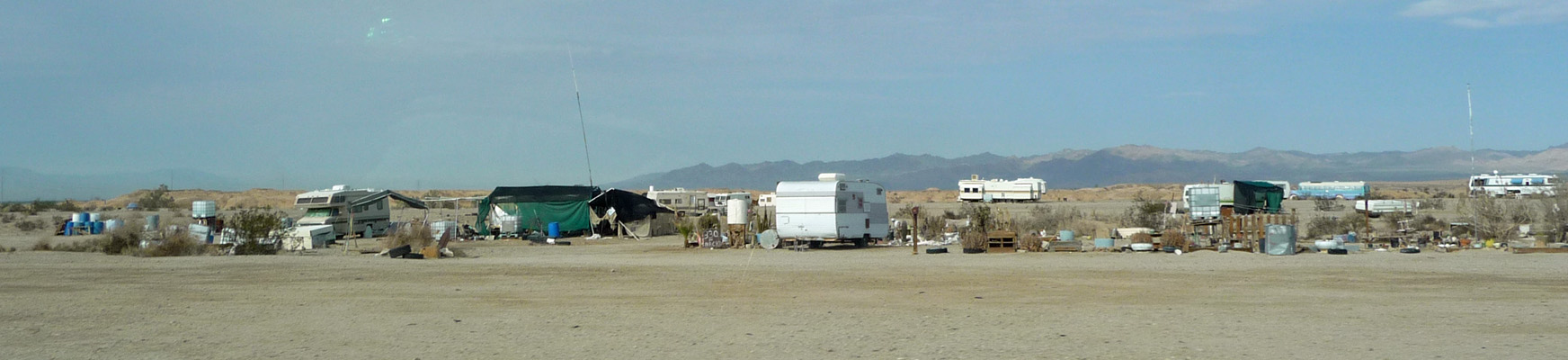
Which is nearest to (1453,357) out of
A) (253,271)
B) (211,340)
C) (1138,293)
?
(1138,293)

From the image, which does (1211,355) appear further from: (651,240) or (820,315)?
(651,240)

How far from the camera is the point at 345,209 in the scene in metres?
31.3

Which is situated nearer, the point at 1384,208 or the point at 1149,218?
the point at 1149,218

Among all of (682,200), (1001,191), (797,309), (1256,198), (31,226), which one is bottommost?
(797,309)

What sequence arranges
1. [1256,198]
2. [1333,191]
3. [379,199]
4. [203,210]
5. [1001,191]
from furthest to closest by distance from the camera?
[1333,191] < [1001,191] < [203,210] < [379,199] < [1256,198]

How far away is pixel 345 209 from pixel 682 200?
19596 mm

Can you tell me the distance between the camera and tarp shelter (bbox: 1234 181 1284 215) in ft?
88.8

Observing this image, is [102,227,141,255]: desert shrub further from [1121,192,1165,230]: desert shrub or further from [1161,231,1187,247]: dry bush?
[1121,192,1165,230]: desert shrub

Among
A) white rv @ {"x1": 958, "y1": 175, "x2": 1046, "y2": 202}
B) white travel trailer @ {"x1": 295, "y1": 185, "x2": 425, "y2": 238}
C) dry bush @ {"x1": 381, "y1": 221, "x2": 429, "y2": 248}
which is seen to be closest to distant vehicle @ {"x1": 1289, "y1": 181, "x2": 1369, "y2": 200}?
white rv @ {"x1": 958, "y1": 175, "x2": 1046, "y2": 202}

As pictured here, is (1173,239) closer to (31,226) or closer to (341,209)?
(341,209)

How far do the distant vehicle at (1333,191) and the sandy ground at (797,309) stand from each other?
6169 centimetres

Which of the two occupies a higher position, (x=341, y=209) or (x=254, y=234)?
(x=341, y=209)

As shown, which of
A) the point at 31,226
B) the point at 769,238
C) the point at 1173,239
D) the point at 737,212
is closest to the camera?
the point at 1173,239

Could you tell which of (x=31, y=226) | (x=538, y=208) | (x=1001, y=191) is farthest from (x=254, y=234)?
(x=1001, y=191)
